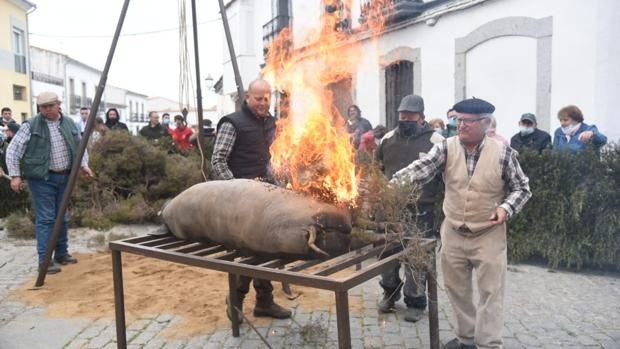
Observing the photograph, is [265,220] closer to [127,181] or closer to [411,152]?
[411,152]

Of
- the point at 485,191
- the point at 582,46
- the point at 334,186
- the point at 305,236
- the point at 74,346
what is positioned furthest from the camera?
the point at 582,46

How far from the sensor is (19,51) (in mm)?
29438

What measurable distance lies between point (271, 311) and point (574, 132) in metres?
4.38

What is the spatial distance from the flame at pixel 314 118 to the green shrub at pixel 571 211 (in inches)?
103

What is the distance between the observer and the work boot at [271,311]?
456 cm

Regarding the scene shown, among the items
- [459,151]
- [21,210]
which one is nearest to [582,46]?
[459,151]

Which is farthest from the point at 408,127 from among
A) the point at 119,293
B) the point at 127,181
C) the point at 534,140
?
Result: the point at 127,181

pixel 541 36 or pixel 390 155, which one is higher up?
pixel 541 36

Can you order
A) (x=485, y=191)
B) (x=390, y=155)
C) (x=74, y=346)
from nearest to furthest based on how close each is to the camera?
(x=485, y=191)
(x=74, y=346)
(x=390, y=155)

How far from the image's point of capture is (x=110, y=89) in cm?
5722

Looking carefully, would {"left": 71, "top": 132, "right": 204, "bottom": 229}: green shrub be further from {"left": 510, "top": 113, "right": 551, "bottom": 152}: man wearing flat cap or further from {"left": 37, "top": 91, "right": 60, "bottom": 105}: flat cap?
{"left": 510, "top": 113, "right": 551, "bottom": 152}: man wearing flat cap

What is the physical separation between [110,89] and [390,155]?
57320 mm

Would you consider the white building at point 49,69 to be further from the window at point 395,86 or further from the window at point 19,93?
the window at point 395,86

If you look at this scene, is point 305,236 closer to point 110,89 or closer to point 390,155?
point 390,155
